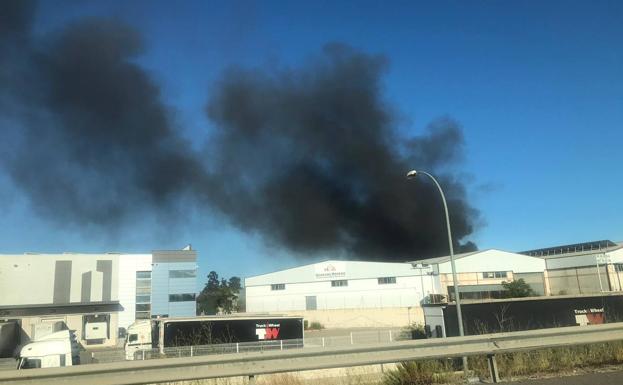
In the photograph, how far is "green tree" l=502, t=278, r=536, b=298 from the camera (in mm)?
60425

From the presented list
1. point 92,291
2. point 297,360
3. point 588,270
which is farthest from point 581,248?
point 297,360

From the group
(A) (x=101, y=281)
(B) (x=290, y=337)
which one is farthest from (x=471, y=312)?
(A) (x=101, y=281)

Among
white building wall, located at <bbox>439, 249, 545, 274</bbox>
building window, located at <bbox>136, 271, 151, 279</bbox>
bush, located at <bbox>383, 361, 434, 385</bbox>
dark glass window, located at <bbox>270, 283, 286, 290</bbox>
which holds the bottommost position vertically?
bush, located at <bbox>383, 361, 434, 385</bbox>

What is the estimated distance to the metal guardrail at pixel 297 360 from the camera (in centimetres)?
599

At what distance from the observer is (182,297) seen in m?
69.2

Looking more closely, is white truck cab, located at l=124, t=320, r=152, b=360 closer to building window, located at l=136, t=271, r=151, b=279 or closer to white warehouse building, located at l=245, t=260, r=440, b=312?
white warehouse building, located at l=245, t=260, r=440, b=312

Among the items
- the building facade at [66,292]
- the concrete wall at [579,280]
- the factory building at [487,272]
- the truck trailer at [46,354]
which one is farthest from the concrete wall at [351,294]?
the truck trailer at [46,354]

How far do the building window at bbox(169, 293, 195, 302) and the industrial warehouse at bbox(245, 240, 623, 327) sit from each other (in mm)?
8243

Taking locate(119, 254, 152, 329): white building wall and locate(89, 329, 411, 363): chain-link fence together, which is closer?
locate(89, 329, 411, 363): chain-link fence

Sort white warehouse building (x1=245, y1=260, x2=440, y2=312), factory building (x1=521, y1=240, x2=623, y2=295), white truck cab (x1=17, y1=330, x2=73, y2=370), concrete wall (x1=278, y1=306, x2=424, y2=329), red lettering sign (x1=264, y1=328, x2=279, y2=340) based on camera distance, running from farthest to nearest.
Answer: factory building (x1=521, y1=240, x2=623, y2=295) → white warehouse building (x1=245, y1=260, x2=440, y2=312) → concrete wall (x1=278, y1=306, x2=424, y2=329) → red lettering sign (x1=264, y1=328, x2=279, y2=340) → white truck cab (x1=17, y1=330, x2=73, y2=370)

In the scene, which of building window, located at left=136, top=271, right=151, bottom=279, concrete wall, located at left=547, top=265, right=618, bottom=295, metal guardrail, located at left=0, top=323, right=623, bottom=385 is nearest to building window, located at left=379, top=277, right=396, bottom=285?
concrete wall, located at left=547, top=265, right=618, bottom=295

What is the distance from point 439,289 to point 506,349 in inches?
2283

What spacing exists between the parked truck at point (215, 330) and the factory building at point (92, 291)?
44.3ft

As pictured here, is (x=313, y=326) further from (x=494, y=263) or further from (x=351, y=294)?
(x=494, y=263)
